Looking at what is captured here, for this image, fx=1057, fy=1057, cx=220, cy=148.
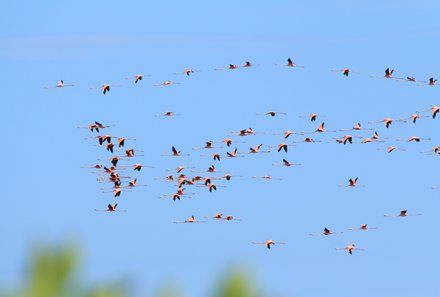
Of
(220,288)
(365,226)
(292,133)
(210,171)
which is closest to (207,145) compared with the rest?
(210,171)

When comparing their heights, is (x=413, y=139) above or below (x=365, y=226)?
above

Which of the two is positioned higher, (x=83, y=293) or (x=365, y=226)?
(x=83, y=293)

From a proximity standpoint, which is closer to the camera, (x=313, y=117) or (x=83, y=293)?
(x=83, y=293)

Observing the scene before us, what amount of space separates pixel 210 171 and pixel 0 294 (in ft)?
217

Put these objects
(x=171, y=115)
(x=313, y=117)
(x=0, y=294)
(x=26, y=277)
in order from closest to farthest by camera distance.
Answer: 1. (x=0, y=294)
2. (x=26, y=277)
3. (x=171, y=115)
4. (x=313, y=117)

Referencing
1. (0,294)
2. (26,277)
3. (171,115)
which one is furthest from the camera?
(171,115)

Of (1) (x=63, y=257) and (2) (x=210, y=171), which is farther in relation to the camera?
(2) (x=210, y=171)

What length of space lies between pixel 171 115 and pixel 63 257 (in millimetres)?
62854

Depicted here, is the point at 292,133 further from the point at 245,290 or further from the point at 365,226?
the point at 245,290

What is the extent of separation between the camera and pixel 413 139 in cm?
7512

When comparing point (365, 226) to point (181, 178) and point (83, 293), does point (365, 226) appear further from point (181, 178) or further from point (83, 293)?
point (83, 293)

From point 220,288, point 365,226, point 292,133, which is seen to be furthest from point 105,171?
point 220,288

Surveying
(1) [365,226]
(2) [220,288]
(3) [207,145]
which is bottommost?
(1) [365,226]

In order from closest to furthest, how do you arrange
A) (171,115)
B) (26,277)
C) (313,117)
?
(26,277), (171,115), (313,117)
